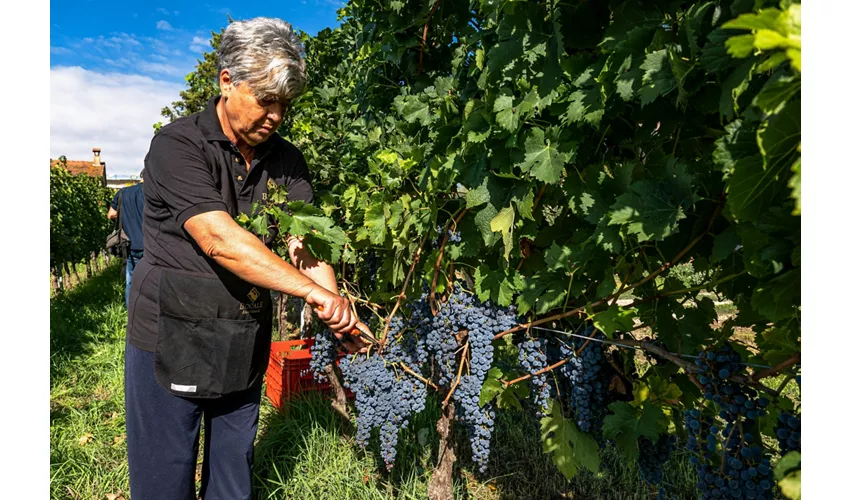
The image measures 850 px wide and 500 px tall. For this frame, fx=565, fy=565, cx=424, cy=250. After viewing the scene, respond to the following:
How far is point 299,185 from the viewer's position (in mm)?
2467

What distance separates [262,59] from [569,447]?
1.79 metres

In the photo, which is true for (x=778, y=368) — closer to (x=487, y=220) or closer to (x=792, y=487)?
(x=792, y=487)

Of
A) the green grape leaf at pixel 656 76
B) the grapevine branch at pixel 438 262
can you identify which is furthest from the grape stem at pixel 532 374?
the green grape leaf at pixel 656 76

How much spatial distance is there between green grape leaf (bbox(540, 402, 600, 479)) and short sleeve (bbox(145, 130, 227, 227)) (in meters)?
1.44

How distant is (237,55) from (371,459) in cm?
248

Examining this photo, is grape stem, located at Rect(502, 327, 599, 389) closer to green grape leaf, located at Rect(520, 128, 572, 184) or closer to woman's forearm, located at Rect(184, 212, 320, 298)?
green grape leaf, located at Rect(520, 128, 572, 184)

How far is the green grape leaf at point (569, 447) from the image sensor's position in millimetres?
2000

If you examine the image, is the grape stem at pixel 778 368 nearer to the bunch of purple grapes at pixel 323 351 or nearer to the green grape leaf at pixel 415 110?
the green grape leaf at pixel 415 110

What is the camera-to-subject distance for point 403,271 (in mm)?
2643

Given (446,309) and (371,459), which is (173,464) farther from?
(371,459)

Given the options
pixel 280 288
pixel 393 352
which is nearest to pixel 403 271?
pixel 393 352

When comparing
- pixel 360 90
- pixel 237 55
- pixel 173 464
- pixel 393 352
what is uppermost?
pixel 360 90

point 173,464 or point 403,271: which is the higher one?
point 403,271

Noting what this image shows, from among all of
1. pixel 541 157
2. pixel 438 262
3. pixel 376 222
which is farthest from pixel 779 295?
pixel 376 222
